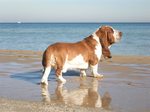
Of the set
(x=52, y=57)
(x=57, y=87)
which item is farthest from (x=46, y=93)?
(x=52, y=57)

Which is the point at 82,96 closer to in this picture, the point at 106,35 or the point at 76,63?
the point at 76,63

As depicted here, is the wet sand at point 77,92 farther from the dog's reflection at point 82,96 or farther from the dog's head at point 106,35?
the dog's head at point 106,35

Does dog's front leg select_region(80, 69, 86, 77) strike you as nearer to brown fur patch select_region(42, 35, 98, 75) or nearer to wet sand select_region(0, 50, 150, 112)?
wet sand select_region(0, 50, 150, 112)

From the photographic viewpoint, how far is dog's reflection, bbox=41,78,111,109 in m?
7.91

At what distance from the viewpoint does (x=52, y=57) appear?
1007 centimetres

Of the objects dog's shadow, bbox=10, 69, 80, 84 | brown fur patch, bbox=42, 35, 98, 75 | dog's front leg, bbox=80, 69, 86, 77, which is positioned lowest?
dog's shadow, bbox=10, 69, 80, 84

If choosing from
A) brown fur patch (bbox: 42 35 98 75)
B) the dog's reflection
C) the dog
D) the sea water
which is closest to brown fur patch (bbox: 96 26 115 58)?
the dog

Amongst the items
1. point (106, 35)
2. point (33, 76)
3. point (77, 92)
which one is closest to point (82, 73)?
point (106, 35)

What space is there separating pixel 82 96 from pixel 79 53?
2.33 metres

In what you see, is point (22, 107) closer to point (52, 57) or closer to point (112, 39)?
point (52, 57)

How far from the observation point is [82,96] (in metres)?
8.57

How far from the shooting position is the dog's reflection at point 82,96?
311 inches

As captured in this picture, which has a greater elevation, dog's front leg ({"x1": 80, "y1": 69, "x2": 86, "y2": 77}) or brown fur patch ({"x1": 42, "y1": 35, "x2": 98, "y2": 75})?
brown fur patch ({"x1": 42, "y1": 35, "x2": 98, "y2": 75})

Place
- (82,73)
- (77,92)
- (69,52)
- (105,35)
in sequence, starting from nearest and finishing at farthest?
(77,92)
(69,52)
(105,35)
(82,73)
